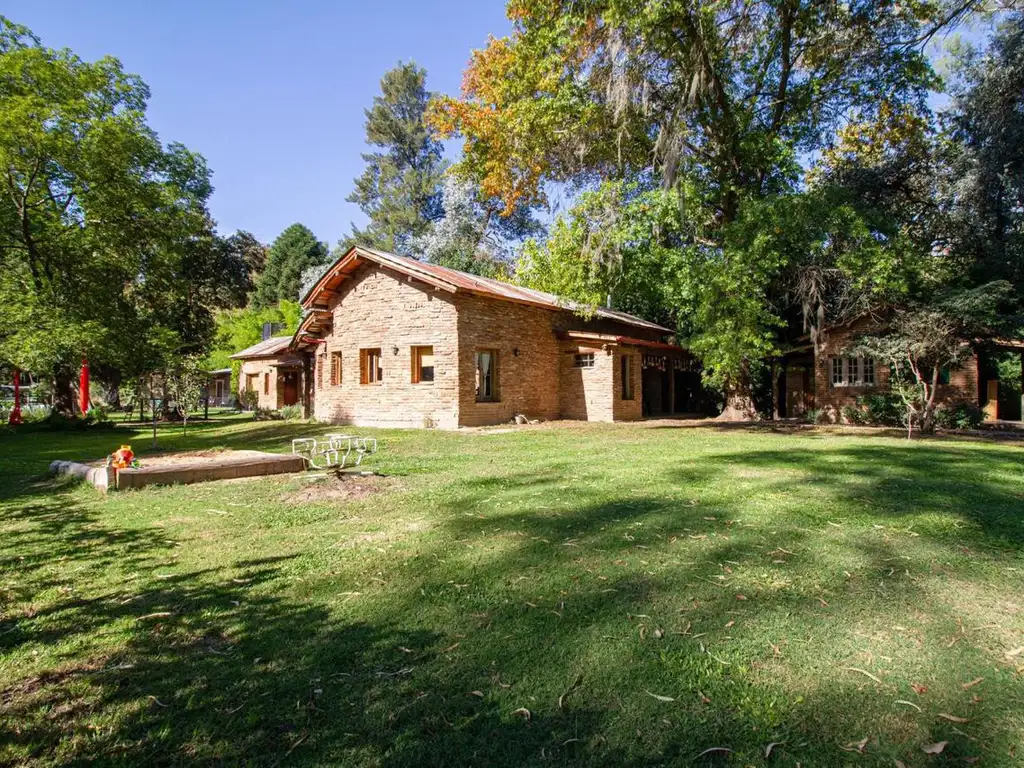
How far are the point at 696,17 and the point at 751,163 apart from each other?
5211 mm

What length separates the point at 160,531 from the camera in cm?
541

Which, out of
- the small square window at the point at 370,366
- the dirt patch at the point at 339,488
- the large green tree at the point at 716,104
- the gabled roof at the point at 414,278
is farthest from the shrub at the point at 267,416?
the dirt patch at the point at 339,488

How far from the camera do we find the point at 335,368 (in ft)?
66.6

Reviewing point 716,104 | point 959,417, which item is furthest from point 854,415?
point 716,104

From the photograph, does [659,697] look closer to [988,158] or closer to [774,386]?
[988,158]

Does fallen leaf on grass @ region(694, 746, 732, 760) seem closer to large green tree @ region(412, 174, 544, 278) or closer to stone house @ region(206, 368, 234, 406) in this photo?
large green tree @ region(412, 174, 544, 278)

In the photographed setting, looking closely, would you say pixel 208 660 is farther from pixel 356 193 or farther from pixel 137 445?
pixel 356 193

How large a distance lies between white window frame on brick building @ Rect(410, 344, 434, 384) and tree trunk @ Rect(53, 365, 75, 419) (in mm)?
13243

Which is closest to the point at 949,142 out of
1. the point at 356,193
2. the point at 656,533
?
the point at 656,533

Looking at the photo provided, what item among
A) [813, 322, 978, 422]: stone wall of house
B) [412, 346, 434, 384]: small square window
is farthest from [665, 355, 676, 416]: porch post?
[412, 346, 434, 384]: small square window

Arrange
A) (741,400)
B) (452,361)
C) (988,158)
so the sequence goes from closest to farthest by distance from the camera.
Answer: (988,158), (452,361), (741,400)

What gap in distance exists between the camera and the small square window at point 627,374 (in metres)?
21.0

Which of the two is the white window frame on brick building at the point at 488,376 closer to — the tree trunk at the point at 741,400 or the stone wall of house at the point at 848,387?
the tree trunk at the point at 741,400

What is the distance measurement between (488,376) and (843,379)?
43.1 ft
